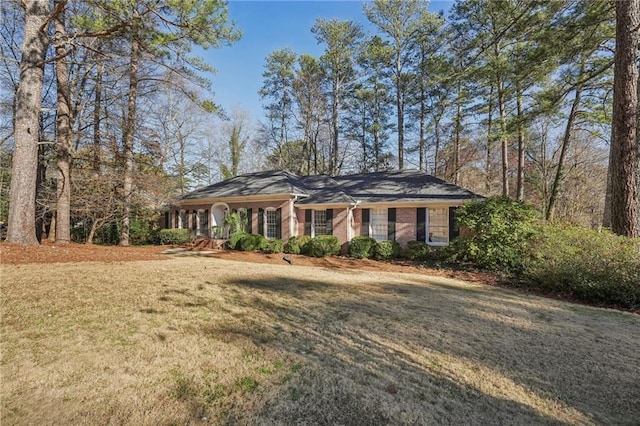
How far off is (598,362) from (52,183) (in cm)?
1905

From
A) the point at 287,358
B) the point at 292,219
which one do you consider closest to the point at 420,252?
Result: the point at 292,219

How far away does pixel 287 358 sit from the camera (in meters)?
3.26

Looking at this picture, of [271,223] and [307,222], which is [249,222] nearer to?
[271,223]

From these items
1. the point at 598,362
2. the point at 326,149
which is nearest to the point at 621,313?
the point at 598,362

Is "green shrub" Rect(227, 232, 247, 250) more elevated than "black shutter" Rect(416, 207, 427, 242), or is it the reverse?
"black shutter" Rect(416, 207, 427, 242)

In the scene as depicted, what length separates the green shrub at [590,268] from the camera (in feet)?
20.9

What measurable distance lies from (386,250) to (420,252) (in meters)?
1.38

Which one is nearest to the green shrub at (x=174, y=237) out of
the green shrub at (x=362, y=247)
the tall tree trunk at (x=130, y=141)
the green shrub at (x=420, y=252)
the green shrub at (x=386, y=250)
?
the tall tree trunk at (x=130, y=141)

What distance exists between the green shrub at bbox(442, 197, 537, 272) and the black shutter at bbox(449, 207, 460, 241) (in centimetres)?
92

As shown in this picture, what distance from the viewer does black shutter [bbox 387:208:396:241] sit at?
12977 mm

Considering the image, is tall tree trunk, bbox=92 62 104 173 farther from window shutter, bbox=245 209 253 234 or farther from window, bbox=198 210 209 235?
window shutter, bbox=245 209 253 234

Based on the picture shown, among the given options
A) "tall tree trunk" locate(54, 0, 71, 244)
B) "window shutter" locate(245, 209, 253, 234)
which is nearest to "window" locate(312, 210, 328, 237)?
"window shutter" locate(245, 209, 253, 234)

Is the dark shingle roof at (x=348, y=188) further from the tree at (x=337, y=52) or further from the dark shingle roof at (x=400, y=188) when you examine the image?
the tree at (x=337, y=52)

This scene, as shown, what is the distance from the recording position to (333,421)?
2.35 m
